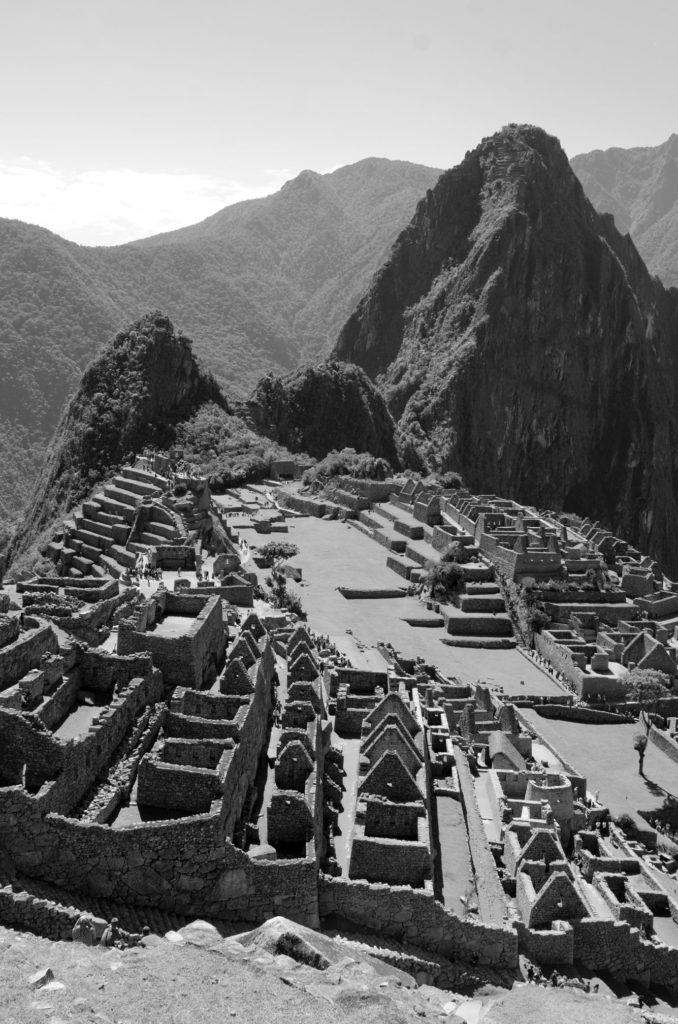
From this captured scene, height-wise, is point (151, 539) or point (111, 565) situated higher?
point (151, 539)

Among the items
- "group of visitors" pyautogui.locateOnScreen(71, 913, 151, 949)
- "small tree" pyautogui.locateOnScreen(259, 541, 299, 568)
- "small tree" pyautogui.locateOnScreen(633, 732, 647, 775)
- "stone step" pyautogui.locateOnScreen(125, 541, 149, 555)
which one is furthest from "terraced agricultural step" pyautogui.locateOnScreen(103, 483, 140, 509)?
"group of visitors" pyautogui.locateOnScreen(71, 913, 151, 949)

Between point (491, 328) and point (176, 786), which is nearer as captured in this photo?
point (176, 786)

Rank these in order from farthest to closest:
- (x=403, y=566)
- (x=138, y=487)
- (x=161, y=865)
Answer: (x=138, y=487) → (x=403, y=566) → (x=161, y=865)

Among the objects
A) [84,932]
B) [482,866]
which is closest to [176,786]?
[84,932]

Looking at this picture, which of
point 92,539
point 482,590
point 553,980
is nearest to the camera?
point 553,980

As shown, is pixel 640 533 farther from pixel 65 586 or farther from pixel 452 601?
pixel 65 586

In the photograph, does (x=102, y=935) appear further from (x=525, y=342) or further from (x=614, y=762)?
(x=525, y=342)

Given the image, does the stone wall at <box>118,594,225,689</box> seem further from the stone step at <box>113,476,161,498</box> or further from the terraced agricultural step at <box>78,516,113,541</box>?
the stone step at <box>113,476,161,498</box>
